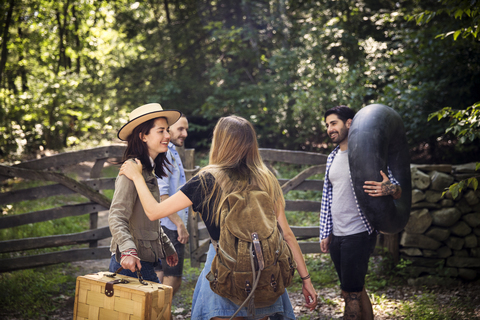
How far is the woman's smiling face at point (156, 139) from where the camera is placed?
2479 millimetres

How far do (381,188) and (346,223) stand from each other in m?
0.43

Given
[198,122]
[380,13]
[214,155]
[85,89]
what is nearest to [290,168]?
[198,122]

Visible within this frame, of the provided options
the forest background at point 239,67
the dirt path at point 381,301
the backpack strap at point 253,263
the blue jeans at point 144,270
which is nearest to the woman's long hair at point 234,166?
the backpack strap at point 253,263

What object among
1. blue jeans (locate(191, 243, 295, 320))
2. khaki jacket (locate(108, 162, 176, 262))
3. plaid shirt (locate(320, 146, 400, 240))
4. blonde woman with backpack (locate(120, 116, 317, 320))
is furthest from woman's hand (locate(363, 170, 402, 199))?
khaki jacket (locate(108, 162, 176, 262))

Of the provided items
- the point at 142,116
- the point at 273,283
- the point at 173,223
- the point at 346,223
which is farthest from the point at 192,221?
the point at 273,283

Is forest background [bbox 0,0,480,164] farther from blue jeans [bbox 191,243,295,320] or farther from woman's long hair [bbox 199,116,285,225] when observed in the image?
blue jeans [bbox 191,243,295,320]

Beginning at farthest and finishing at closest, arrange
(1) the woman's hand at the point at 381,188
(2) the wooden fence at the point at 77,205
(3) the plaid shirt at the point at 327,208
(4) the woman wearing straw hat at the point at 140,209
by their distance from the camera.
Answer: (2) the wooden fence at the point at 77,205 → (3) the plaid shirt at the point at 327,208 → (1) the woman's hand at the point at 381,188 → (4) the woman wearing straw hat at the point at 140,209

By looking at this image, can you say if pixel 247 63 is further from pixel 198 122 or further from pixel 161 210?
pixel 161 210

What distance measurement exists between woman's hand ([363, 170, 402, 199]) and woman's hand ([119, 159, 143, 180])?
1.89 metres

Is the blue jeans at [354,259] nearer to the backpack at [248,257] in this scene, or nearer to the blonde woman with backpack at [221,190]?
the blonde woman with backpack at [221,190]

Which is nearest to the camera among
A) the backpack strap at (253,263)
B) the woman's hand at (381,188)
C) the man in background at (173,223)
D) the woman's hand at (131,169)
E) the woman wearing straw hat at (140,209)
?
the backpack strap at (253,263)

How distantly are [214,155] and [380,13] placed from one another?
24.0 feet

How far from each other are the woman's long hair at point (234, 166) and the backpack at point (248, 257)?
0.06 m

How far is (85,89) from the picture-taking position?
456 inches
